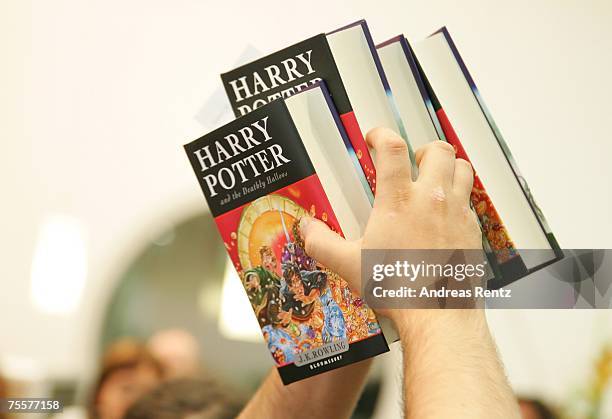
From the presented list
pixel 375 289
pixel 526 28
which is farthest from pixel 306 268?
pixel 526 28

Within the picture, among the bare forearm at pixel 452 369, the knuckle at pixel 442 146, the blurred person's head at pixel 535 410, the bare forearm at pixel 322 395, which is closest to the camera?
the bare forearm at pixel 452 369

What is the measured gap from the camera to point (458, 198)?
0.73 m

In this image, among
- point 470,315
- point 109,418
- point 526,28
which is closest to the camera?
point 470,315

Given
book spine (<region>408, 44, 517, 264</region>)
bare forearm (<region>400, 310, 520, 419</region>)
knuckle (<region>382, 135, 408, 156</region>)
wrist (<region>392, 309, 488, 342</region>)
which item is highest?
knuckle (<region>382, 135, 408, 156</region>)

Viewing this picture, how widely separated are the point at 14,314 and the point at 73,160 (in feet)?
1.21

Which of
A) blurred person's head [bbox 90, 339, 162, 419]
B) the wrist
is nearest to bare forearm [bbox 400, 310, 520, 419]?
the wrist

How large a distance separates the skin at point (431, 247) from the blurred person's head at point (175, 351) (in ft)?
2.61

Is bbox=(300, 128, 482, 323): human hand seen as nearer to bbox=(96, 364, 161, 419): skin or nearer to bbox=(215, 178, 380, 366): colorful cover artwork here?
bbox=(215, 178, 380, 366): colorful cover artwork

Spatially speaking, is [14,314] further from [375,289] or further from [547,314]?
[547,314]

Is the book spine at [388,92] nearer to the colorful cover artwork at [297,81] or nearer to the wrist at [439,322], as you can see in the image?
the colorful cover artwork at [297,81]

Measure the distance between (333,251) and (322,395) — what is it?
34 centimetres

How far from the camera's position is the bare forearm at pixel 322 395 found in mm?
988

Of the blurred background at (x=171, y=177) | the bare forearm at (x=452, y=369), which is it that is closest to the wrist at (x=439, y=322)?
the bare forearm at (x=452, y=369)

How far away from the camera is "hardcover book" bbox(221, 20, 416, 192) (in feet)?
2.57
